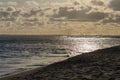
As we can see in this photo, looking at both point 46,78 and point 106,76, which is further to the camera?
point 46,78

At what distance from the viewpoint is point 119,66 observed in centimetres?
1958

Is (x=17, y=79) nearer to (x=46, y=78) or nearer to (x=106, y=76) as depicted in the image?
(x=46, y=78)

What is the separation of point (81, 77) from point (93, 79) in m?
1.11

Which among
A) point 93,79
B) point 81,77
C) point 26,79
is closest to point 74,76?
point 81,77

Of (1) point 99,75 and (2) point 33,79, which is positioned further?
(2) point 33,79

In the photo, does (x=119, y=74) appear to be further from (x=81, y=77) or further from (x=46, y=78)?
(x=46, y=78)

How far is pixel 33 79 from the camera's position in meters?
18.6

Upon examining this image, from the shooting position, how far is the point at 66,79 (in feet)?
56.1

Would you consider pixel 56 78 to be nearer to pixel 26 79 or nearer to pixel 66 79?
pixel 66 79

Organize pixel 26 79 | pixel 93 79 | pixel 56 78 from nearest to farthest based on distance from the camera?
pixel 93 79
pixel 56 78
pixel 26 79

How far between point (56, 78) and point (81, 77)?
1480 mm

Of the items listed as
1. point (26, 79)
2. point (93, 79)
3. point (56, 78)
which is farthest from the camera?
point (26, 79)

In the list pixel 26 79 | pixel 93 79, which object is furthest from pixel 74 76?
pixel 26 79

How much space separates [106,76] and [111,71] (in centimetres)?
160
